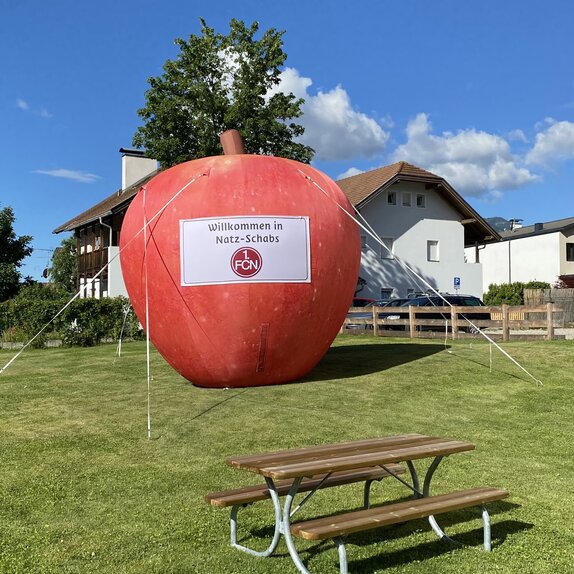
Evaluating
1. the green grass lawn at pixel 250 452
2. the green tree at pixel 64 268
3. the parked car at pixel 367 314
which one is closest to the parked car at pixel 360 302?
the parked car at pixel 367 314

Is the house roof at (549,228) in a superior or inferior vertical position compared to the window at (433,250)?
superior

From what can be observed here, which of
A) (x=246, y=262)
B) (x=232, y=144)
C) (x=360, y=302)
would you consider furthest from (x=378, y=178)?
(x=246, y=262)

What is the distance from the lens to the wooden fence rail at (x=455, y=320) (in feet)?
52.1

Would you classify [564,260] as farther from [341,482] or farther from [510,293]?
[341,482]

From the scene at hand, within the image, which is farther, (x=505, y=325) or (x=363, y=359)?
(x=505, y=325)

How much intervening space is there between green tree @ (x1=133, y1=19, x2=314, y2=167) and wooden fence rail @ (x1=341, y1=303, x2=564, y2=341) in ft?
29.7

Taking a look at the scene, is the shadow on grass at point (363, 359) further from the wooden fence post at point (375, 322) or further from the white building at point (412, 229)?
the white building at point (412, 229)

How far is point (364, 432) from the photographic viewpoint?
7141 millimetres

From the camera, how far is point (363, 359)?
12.3 metres

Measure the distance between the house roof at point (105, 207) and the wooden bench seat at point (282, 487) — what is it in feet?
80.0

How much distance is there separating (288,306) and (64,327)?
12.3 m

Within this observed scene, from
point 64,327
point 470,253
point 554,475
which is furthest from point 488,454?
point 470,253

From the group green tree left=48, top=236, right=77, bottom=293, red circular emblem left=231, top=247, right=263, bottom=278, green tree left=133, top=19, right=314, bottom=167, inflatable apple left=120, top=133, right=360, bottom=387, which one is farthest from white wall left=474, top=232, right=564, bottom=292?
red circular emblem left=231, top=247, right=263, bottom=278

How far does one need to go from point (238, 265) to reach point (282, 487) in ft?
16.2
